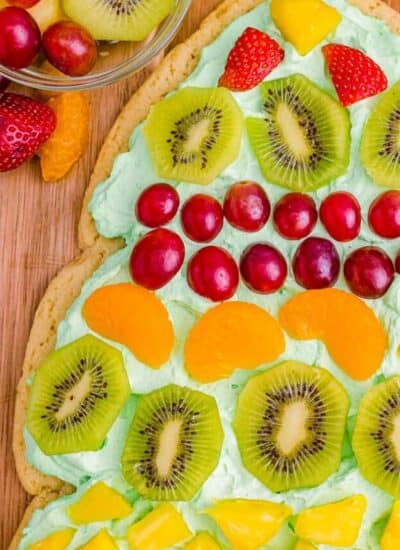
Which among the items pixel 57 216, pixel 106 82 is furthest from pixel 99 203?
pixel 106 82

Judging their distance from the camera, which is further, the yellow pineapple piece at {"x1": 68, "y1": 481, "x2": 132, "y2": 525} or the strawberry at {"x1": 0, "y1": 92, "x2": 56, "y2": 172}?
the strawberry at {"x1": 0, "y1": 92, "x2": 56, "y2": 172}

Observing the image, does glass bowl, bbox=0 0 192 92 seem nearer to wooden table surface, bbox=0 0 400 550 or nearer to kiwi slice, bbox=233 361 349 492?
wooden table surface, bbox=0 0 400 550

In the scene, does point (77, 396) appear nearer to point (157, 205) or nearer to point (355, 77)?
point (157, 205)

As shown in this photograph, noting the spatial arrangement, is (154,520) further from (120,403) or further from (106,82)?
(106,82)

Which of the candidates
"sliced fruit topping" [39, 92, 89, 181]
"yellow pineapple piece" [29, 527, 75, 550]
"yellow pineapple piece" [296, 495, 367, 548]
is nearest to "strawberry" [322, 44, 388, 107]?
"sliced fruit topping" [39, 92, 89, 181]

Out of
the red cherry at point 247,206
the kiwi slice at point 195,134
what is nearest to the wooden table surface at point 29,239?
the kiwi slice at point 195,134

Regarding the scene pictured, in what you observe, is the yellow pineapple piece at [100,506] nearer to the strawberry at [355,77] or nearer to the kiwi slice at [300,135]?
the kiwi slice at [300,135]
